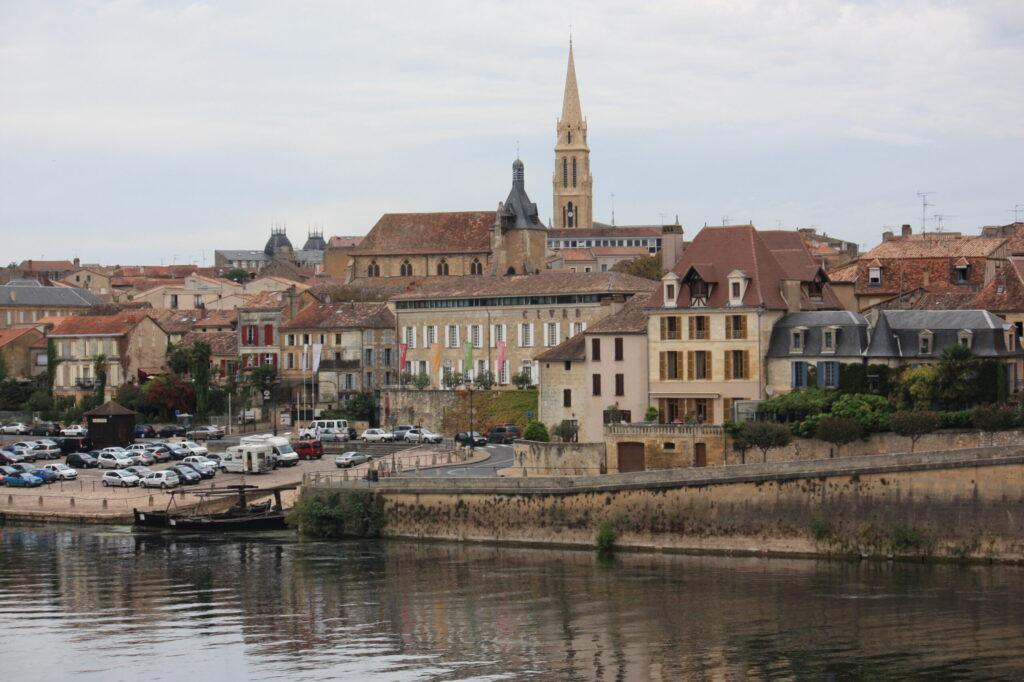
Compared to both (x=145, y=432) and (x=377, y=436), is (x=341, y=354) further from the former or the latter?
(x=377, y=436)

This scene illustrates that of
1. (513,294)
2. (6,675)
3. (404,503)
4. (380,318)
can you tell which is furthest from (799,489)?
(380,318)

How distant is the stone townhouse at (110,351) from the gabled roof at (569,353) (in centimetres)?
3744

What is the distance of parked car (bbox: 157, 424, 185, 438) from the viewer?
93375 millimetres

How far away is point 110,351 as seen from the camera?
104 metres

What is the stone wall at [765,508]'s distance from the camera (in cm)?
5297

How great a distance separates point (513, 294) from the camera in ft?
296

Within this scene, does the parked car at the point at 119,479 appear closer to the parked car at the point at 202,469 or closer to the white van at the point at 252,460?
the parked car at the point at 202,469

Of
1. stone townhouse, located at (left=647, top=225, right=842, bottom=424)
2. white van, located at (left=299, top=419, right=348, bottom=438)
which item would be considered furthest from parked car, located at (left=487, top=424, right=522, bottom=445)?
stone townhouse, located at (left=647, top=225, right=842, bottom=424)

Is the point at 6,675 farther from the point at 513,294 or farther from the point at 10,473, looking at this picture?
the point at 513,294

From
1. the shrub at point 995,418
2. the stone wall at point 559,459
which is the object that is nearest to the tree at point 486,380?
the stone wall at point 559,459

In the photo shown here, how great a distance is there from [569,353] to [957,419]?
19268 mm

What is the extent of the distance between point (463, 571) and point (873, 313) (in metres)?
19.6

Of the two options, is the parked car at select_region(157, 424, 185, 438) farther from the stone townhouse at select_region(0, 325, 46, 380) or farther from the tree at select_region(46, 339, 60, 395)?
the stone townhouse at select_region(0, 325, 46, 380)

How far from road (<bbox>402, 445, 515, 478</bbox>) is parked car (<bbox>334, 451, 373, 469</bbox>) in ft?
17.9
